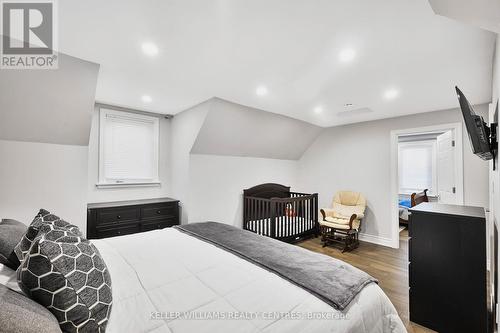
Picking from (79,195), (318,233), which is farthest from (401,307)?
(79,195)

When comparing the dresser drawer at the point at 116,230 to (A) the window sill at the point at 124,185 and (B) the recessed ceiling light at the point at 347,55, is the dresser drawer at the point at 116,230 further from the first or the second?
(B) the recessed ceiling light at the point at 347,55

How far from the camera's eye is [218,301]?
1149 mm

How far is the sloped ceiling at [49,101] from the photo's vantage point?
2.08 m

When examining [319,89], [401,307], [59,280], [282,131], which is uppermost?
[319,89]

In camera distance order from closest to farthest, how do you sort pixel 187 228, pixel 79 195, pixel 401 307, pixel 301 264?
pixel 301 264
pixel 401 307
pixel 187 228
pixel 79 195

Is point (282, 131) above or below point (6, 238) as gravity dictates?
above

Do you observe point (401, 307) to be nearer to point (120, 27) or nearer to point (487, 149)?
point (487, 149)

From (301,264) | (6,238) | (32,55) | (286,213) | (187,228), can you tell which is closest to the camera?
(6,238)

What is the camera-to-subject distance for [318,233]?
4.55 metres

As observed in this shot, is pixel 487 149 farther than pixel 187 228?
No

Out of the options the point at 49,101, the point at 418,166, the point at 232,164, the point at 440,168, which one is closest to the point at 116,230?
the point at 49,101

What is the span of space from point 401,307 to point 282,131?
318 centimetres

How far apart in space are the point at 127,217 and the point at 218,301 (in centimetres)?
267

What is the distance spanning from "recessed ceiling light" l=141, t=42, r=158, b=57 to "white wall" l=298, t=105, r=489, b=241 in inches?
156
